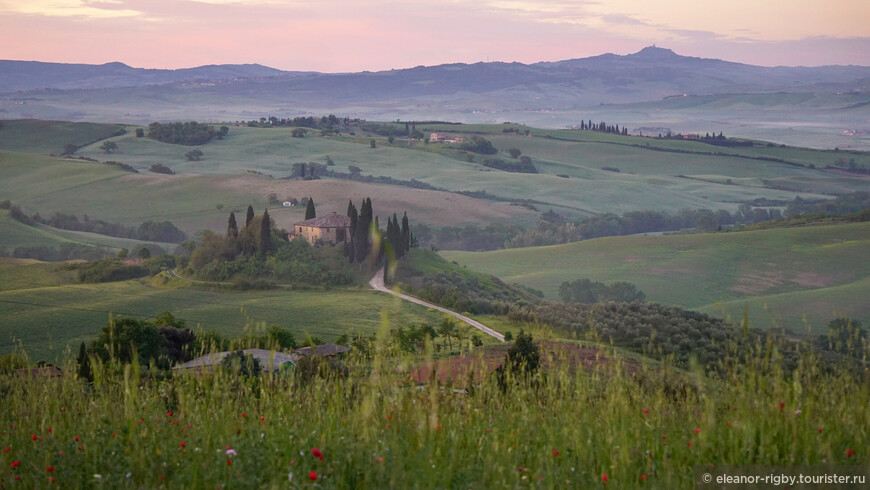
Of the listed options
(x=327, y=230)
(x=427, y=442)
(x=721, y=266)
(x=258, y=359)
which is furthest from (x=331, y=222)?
(x=427, y=442)

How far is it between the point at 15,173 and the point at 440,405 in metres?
182

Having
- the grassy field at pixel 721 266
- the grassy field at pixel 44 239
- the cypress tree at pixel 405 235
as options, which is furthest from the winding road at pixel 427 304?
the grassy field at pixel 44 239

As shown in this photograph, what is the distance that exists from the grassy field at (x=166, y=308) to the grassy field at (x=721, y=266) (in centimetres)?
3007

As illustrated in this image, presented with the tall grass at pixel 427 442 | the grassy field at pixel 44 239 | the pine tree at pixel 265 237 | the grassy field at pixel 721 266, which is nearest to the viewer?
the tall grass at pixel 427 442

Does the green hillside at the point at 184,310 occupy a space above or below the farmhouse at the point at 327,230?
below

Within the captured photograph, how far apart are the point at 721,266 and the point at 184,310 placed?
201 feet

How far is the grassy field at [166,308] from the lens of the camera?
59188 mm

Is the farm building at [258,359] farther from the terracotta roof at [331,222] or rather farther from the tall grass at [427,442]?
the terracotta roof at [331,222]

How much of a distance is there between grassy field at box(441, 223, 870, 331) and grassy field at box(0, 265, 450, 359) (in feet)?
98.6

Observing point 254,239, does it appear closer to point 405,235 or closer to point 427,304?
point 405,235

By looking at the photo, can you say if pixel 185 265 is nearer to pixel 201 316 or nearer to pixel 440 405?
pixel 201 316

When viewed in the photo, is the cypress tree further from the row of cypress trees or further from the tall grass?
the tall grass

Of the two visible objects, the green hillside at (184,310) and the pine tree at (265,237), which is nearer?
the green hillside at (184,310)

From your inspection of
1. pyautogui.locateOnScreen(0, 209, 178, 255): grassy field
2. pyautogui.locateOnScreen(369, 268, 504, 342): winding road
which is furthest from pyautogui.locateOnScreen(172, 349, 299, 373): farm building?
pyautogui.locateOnScreen(0, 209, 178, 255): grassy field
